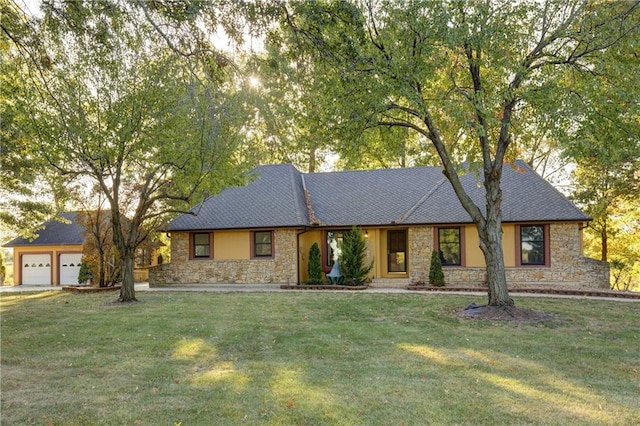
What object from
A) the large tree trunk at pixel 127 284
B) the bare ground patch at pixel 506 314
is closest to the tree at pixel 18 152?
the large tree trunk at pixel 127 284

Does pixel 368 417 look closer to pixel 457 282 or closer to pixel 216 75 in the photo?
pixel 216 75

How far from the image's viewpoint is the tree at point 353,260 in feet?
57.0

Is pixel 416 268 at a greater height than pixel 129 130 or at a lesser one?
lesser

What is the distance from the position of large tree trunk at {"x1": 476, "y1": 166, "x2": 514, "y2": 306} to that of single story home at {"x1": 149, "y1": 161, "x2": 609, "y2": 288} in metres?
4.74

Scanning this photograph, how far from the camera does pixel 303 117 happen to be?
1034 centimetres

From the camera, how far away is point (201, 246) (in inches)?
765

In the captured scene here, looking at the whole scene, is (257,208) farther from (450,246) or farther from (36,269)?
(36,269)

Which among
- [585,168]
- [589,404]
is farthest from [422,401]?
[585,168]

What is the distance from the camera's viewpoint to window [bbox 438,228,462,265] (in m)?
17.4

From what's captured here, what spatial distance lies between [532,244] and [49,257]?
22635 mm

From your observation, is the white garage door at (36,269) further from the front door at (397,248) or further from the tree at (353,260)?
the front door at (397,248)

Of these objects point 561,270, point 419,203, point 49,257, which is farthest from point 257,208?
point 561,270

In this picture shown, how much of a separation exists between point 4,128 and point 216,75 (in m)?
10.1

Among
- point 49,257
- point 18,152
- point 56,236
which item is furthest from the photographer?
point 56,236
